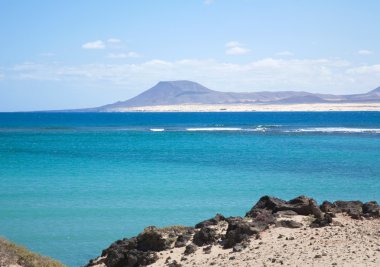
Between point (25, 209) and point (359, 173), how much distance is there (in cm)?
1816

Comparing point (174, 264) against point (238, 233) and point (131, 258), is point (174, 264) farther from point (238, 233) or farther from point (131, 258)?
point (238, 233)

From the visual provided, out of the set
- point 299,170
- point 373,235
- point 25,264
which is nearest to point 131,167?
point 299,170

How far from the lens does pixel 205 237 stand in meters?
12.6

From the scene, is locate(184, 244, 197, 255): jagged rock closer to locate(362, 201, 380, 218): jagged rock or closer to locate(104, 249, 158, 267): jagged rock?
locate(104, 249, 158, 267): jagged rock

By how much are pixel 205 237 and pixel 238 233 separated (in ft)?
2.61

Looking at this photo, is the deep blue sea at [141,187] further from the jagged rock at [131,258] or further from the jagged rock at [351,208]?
the jagged rock at [351,208]

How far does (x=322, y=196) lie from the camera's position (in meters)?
23.7

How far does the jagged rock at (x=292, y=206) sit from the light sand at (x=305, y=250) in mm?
853

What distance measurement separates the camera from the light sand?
10.6 meters

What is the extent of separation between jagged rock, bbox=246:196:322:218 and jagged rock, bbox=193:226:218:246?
5.67ft

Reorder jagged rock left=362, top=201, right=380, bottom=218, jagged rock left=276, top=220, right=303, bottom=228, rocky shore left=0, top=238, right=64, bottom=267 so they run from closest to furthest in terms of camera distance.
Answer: jagged rock left=276, top=220, right=303, bottom=228 < rocky shore left=0, top=238, right=64, bottom=267 < jagged rock left=362, top=201, right=380, bottom=218

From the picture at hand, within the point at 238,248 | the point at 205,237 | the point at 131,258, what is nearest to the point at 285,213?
the point at 205,237

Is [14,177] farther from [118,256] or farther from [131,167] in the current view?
[118,256]

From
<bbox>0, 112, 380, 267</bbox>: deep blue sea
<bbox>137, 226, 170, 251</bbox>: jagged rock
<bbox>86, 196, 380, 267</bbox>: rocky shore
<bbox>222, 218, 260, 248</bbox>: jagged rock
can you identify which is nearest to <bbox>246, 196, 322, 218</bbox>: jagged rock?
<bbox>86, 196, 380, 267</bbox>: rocky shore
